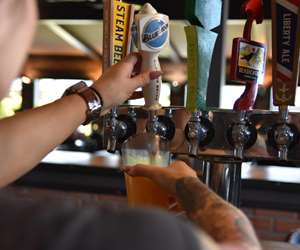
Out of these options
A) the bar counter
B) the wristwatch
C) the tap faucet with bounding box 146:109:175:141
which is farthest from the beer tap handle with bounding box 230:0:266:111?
the bar counter

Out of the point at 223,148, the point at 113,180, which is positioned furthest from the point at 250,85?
the point at 113,180

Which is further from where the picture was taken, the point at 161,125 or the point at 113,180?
the point at 113,180

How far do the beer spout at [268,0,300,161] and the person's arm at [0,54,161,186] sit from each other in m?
0.23

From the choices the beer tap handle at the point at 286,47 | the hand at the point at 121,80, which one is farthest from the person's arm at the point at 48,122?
the beer tap handle at the point at 286,47

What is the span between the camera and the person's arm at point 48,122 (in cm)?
102

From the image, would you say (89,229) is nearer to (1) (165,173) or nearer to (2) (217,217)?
(2) (217,217)

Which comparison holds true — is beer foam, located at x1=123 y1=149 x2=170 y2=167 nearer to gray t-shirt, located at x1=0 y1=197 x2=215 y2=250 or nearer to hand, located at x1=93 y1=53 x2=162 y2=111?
hand, located at x1=93 y1=53 x2=162 y2=111

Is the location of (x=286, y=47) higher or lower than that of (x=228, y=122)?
higher

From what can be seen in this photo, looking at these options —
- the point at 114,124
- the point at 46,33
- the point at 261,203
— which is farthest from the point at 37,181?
the point at 114,124

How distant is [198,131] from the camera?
1.10 m

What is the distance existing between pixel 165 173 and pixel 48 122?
25 cm

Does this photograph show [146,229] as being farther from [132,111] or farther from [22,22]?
[132,111]

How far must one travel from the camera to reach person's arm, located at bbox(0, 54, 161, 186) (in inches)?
40.3

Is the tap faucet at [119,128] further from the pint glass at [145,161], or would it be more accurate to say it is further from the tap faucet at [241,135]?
the tap faucet at [241,135]
